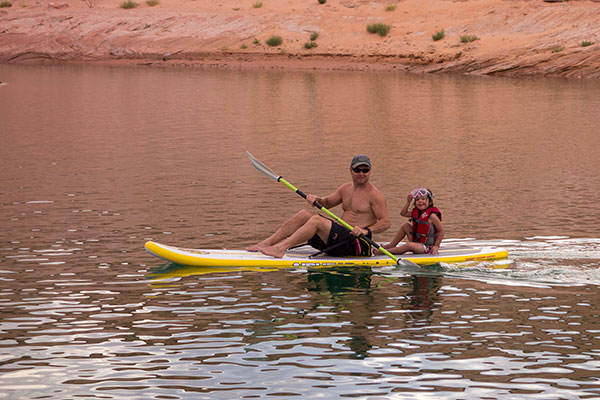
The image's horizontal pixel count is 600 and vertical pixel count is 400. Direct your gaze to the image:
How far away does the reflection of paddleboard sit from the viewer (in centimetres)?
1140

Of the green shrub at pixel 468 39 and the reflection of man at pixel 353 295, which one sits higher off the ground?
the green shrub at pixel 468 39

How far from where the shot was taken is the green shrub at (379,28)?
58.5 metres

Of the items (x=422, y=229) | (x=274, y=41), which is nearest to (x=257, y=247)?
(x=422, y=229)

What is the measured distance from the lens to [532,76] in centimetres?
4759

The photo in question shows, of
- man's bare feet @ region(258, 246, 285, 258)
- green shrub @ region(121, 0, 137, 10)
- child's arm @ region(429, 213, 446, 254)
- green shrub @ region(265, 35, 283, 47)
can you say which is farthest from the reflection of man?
green shrub @ region(121, 0, 137, 10)

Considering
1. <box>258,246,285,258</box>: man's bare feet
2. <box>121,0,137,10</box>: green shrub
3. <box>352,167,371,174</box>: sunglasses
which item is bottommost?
<box>258,246,285,258</box>: man's bare feet

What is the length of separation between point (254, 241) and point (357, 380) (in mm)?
5479

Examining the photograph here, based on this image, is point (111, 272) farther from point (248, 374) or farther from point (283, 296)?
point (248, 374)

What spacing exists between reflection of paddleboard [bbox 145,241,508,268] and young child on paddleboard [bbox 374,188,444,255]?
0.32 ft

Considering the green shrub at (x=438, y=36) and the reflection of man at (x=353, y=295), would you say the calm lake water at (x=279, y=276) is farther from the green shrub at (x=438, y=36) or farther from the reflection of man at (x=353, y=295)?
the green shrub at (x=438, y=36)

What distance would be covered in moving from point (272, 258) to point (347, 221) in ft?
3.23

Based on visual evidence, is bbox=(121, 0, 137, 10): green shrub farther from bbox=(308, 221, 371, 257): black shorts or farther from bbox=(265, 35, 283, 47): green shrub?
bbox=(308, 221, 371, 257): black shorts

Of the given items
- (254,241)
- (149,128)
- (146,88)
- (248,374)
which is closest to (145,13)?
(146,88)

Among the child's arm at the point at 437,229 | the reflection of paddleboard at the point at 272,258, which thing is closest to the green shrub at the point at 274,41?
the reflection of paddleboard at the point at 272,258
